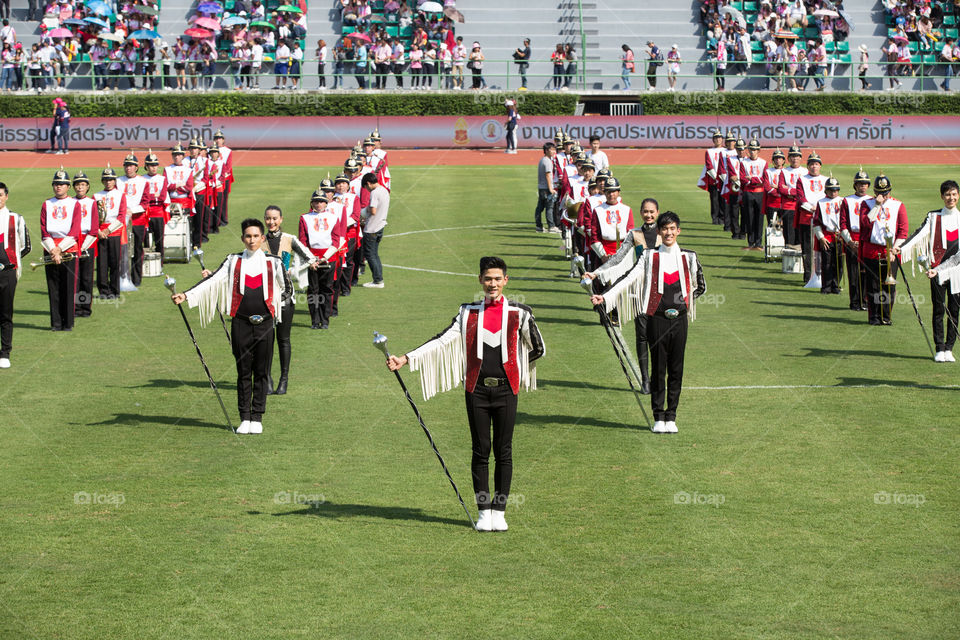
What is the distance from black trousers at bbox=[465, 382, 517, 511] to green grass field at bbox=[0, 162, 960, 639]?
0.35m

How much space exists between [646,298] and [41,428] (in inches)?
266

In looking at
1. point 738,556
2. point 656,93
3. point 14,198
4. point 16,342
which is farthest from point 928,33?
point 738,556

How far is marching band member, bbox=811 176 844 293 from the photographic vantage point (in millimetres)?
22062

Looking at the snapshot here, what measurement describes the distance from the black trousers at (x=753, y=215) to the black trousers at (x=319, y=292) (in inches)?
461

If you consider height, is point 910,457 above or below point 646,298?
below

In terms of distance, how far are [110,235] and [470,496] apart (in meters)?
12.3

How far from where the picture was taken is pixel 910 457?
12508 millimetres

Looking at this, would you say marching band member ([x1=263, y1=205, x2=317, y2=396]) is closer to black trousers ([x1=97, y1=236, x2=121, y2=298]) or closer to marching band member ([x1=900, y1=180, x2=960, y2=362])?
black trousers ([x1=97, y1=236, x2=121, y2=298])

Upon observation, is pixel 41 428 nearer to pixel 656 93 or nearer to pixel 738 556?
pixel 738 556

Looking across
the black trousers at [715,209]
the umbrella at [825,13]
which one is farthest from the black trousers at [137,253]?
the umbrella at [825,13]

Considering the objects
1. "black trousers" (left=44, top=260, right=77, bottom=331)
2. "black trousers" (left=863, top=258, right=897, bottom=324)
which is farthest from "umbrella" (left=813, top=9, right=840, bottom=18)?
"black trousers" (left=44, top=260, right=77, bottom=331)

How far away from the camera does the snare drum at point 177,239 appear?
2561 cm

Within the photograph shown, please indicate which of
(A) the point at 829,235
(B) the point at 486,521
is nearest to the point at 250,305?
(B) the point at 486,521

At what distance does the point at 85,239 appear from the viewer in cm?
1998
